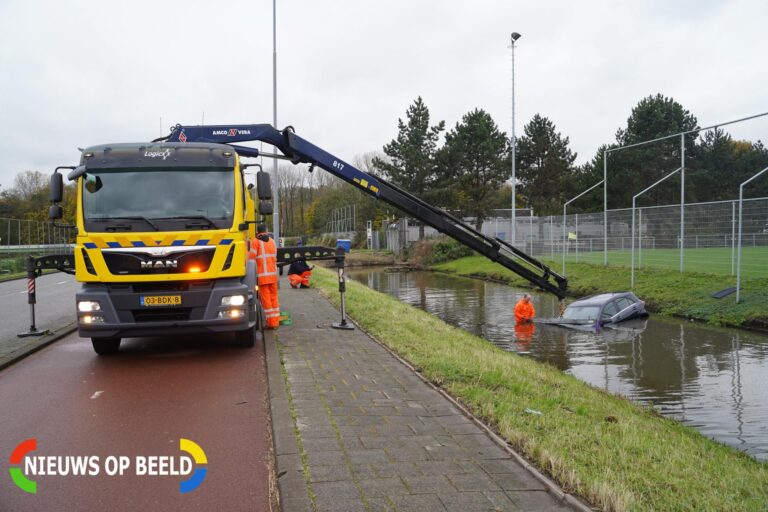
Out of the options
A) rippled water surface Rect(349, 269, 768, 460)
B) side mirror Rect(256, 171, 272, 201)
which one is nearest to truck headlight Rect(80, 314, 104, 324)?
side mirror Rect(256, 171, 272, 201)

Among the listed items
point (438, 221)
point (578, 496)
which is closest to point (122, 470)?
point (578, 496)

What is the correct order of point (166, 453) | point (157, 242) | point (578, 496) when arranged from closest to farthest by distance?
point (578, 496) → point (166, 453) → point (157, 242)

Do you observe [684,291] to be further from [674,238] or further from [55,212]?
[55,212]

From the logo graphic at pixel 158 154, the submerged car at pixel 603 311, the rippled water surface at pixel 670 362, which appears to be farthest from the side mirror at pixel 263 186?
the submerged car at pixel 603 311

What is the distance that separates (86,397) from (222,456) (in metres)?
2.68

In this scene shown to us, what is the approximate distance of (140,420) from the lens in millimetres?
5688

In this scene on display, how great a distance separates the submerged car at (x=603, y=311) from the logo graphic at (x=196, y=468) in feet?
43.5

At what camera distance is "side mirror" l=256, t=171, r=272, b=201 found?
29.1 feet

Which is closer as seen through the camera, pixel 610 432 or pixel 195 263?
pixel 610 432

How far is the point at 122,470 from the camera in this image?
452cm

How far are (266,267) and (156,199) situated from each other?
8.99 feet

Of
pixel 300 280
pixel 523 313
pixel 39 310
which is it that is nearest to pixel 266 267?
pixel 39 310

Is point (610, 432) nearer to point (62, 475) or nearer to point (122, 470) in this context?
point (122, 470)

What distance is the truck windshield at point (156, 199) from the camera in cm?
798
